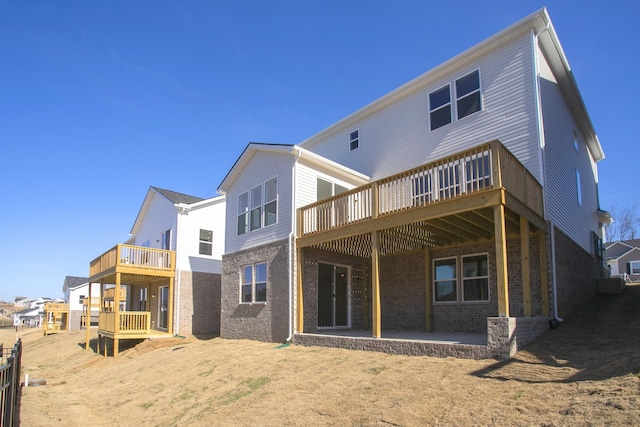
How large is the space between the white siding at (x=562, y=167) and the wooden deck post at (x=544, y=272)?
64 centimetres

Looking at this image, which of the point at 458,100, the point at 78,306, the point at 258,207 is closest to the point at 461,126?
the point at 458,100

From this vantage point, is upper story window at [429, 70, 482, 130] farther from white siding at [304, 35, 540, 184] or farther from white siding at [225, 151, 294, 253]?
white siding at [225, 151, 294, 253]

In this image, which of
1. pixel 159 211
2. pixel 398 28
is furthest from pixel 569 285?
pixel 159 211

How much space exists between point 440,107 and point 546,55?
3.34 m

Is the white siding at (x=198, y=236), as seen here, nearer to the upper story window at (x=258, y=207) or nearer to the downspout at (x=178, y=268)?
the downspout at (x=178, y=268)

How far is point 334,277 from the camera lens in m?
16.6

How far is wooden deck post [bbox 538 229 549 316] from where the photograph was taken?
37.6ft

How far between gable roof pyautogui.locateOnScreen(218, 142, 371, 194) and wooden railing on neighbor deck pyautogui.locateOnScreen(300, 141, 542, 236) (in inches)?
77.8

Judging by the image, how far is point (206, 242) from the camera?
2505 centimetres

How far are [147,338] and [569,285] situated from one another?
1746 centimetres

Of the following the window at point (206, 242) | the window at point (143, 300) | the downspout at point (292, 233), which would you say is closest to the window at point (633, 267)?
the window at point (206, 242)

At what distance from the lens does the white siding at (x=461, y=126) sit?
42.4 feet

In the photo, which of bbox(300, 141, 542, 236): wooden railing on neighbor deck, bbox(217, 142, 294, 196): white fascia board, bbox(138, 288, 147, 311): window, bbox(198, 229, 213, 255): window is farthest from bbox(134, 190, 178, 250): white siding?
bbox(300, 141, 542, 236): wooden railing on neighbor deck

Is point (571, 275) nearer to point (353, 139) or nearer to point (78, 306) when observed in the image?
point (353, 139)
